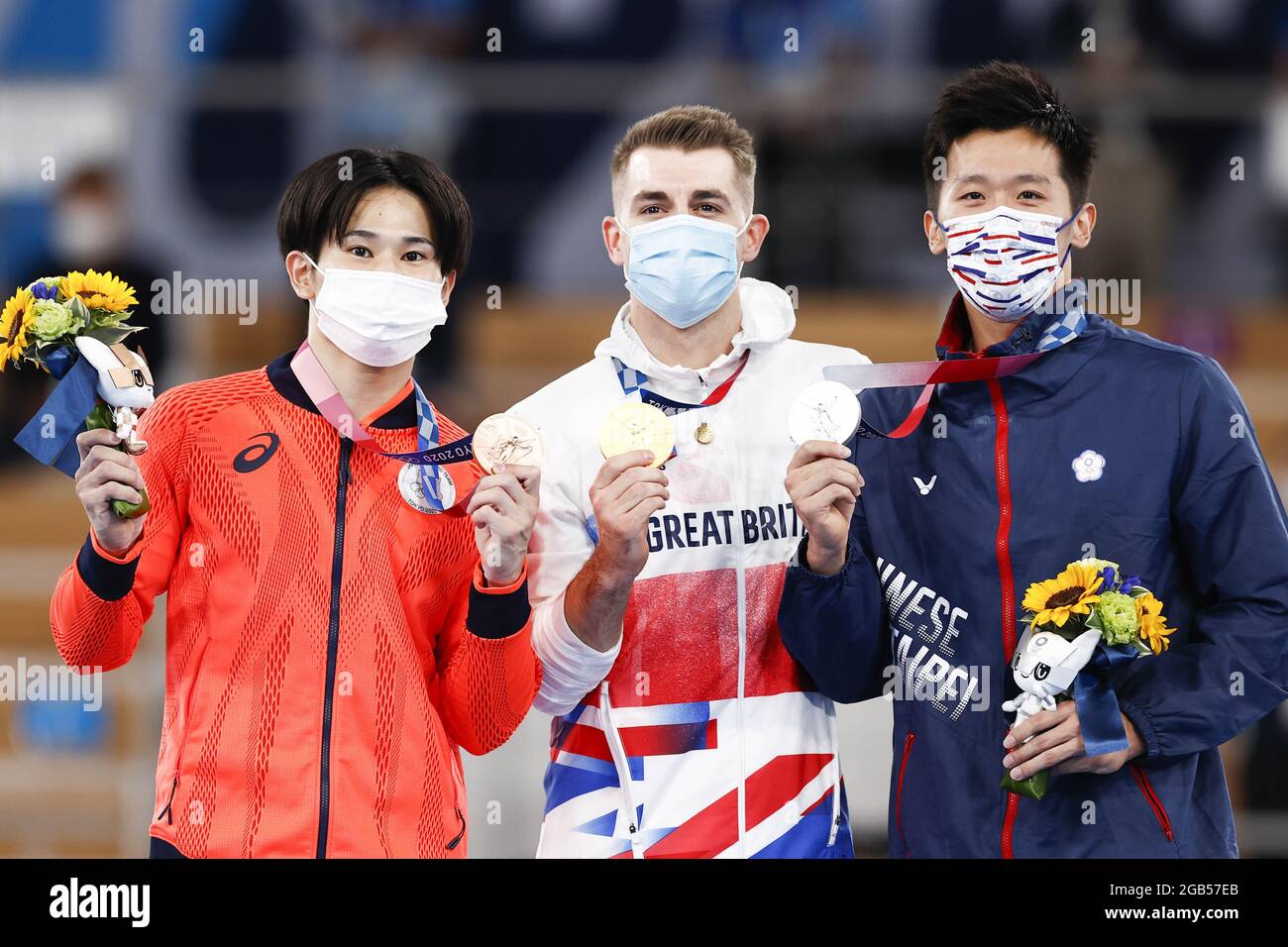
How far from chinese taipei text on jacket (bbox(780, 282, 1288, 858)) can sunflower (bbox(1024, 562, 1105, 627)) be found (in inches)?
4.8

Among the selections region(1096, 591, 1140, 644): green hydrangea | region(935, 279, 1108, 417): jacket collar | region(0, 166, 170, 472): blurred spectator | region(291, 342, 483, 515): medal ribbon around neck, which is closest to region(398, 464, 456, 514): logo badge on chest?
region(291, 342, 483, 515): medal ribbon around neck

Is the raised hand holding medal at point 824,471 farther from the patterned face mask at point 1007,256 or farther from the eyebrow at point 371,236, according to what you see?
the eyebrow at point 371,236

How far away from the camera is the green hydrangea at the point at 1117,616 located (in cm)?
336

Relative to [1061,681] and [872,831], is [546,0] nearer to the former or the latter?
[872,831]

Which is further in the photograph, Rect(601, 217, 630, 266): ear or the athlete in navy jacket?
Rect(601, 217, 630, 266): ear

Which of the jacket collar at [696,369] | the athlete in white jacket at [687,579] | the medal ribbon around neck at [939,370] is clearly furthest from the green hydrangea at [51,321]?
the medal ribbon around neck at [939,370]

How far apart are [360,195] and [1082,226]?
1453 millimetres

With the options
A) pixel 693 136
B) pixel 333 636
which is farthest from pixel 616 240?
pixel 333 636

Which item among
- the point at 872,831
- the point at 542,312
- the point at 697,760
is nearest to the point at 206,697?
the point at 697,760

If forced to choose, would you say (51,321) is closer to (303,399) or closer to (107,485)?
(107,485)

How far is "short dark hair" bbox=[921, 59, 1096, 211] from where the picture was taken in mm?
3734

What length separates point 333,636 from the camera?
3494 mm

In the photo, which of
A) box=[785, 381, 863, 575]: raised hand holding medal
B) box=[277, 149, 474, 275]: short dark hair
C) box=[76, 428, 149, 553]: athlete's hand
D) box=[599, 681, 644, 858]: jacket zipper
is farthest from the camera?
box=[599, 681, 644, 858]: jacket zipper

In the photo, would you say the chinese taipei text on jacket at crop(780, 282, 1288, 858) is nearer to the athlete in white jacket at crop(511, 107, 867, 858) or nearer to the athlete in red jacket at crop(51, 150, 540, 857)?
the athlete in white jacket at crop(511, 107, 867, 858)
